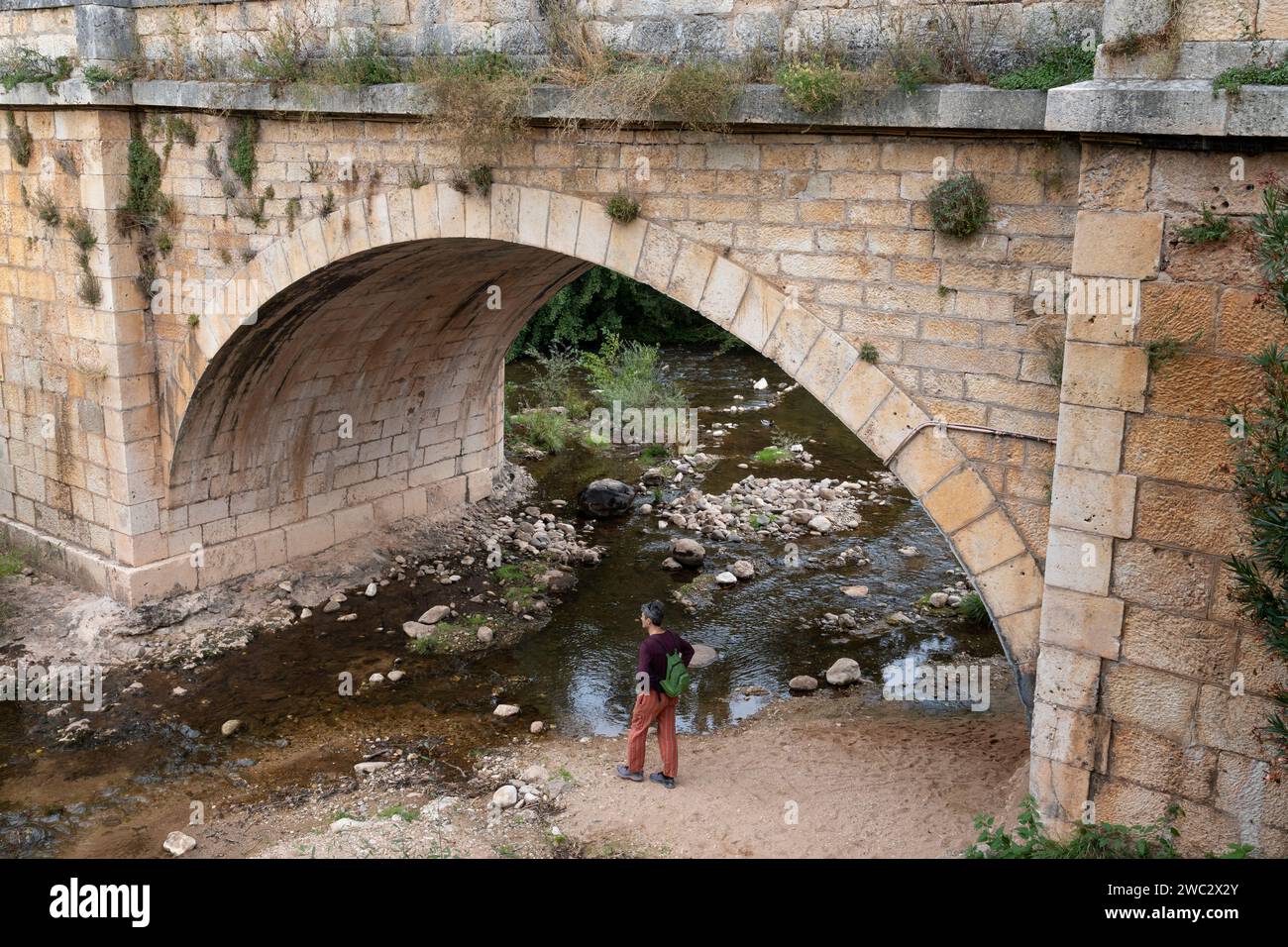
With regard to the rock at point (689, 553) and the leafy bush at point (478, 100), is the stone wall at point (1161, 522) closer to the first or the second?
the leafy bush at point (478, 100)

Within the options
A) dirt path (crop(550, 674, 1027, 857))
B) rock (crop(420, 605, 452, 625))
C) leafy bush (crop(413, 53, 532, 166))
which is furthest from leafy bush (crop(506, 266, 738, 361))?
dirt path (crop(550, 674, 1027, 857))

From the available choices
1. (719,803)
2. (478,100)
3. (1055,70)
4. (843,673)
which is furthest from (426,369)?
(1055,70)

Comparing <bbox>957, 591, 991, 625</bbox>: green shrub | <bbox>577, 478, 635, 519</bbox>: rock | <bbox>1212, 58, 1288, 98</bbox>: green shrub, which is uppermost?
<bbox>1212, 58, 1288, 98</bbox>: green shrub

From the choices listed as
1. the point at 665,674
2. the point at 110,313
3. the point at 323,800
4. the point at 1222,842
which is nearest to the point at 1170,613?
the point at 1222,842

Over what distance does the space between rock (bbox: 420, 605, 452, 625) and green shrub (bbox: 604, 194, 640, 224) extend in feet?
14.6

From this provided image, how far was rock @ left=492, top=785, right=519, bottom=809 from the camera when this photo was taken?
265 inches

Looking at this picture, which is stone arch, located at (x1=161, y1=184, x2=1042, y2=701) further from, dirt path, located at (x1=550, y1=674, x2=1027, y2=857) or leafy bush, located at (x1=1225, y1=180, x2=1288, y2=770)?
dirt path, located at (x1=550, y1=674, x2=1027, y2=857)

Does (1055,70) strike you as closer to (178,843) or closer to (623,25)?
(623,25)

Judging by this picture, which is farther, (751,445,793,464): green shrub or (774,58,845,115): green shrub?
(751,445,793,464): green shrub

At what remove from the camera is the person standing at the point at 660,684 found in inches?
259

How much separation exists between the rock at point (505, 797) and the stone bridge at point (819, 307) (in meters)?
2.94

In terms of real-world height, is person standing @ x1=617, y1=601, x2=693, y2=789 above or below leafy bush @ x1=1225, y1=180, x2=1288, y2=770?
below

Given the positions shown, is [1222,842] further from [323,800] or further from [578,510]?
[578,510]

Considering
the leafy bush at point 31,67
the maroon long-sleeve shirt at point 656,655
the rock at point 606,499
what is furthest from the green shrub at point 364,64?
the rock at point 606,499
